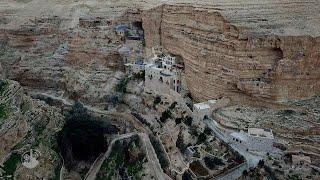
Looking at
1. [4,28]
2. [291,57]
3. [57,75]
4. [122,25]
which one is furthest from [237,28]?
[4,28]

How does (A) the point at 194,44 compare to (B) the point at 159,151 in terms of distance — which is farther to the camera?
(A) the point at 194,44

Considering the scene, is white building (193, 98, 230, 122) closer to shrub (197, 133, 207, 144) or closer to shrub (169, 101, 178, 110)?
shrub (197, 133, 207, 144)

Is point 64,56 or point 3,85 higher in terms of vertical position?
point 3,85

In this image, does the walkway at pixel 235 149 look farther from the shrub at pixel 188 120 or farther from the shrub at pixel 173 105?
the shrub at pixel 173 105

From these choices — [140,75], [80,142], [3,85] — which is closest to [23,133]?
[80,142]

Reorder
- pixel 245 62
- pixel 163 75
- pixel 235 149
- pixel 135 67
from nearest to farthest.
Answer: pixel 235 149 < pixel 245 62 < pixel 163 75 < pixel 135 67

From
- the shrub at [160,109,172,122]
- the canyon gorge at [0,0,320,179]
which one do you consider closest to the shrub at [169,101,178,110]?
the canyon gorge at [0,0,320,179]

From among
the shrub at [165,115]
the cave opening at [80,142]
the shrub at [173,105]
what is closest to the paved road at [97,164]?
the cave opening at [80,142]

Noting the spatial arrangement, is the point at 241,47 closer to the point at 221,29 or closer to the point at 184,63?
the point at 221,29

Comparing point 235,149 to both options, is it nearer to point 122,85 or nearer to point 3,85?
point 122,85
